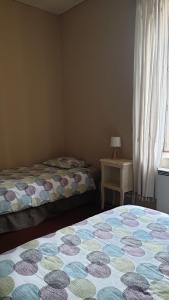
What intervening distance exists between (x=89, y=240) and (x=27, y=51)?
3282mm

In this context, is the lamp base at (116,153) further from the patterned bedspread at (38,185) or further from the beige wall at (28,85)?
the beige wall at (28,85)

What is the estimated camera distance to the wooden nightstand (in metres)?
2.97

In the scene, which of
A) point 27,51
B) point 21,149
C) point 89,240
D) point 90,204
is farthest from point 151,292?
point 27,51

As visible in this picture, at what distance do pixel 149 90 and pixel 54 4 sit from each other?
2.19 meters

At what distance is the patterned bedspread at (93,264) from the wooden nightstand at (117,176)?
1.30 meters

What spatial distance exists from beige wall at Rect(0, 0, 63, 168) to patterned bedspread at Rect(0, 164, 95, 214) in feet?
1.61

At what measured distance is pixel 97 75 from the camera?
3576mm

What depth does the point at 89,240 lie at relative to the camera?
4.77ft

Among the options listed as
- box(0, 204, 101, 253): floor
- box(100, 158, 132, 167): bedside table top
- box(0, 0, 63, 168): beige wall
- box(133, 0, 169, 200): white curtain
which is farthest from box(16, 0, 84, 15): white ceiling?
box(0, 204, 101, 253): floor

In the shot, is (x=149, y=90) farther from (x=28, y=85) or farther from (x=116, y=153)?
(x=28, y=85)

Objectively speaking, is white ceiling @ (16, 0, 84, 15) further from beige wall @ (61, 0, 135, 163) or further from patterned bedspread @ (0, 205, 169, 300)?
patterned bedspread @ (0, 205, 169, 300)

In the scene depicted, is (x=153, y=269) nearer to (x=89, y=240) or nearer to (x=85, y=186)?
(x=89, y=240)

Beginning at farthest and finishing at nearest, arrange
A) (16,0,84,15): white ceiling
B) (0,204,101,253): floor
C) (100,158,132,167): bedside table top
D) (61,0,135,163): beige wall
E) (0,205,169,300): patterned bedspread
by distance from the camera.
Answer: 1. (16,0,84,15): white ceiling
2. (61,0,135,163): beige wall
3. (100,158,132,167): bedside table top
4. (0,204,101,253): floor
5. (0,205,169,300): patterned bedspread

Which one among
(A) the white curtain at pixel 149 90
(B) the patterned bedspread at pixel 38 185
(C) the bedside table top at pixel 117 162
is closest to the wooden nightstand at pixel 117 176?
(C) the bedside table top at pixel 117 162
